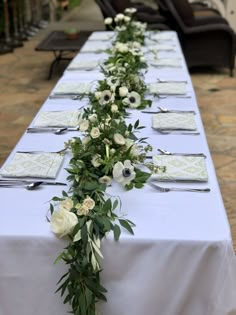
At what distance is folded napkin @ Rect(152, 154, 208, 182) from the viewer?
169cm

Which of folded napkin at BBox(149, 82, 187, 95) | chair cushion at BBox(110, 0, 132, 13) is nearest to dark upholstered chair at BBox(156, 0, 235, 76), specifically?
chair cushion at BBox(110, 0, 132, 13)

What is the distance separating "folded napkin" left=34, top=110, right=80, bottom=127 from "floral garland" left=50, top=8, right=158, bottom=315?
0.12 metres

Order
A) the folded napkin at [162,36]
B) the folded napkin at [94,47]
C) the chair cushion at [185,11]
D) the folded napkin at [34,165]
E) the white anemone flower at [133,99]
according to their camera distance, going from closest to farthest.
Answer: the folded napkin at [34,165], the white anemone flower at [133,99], the folded napkin at [94,47], the folded napkin at [162,36], the chair cushion at [185,11]

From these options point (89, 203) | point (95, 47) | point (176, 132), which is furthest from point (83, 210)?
point (95, 47)

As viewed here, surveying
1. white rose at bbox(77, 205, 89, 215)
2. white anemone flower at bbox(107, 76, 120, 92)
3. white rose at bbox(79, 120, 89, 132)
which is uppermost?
white rose at bbox(79, 120, 89, 132)

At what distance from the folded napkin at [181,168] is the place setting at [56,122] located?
1.56 feet

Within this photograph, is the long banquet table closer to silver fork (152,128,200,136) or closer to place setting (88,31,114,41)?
silver fork (152,128,200,136)

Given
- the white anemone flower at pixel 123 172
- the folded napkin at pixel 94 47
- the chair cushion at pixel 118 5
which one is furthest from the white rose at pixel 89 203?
the chair cushion at pixel 118 5

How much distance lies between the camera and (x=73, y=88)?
275 centimetres

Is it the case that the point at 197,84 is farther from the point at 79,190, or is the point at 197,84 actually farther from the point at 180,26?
the point at 79,190

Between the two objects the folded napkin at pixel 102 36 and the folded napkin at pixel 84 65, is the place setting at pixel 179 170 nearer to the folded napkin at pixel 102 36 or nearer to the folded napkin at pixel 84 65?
the folded napkin at pixel 84 65

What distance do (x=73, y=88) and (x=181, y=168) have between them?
3.81ft

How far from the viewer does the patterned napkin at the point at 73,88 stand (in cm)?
269

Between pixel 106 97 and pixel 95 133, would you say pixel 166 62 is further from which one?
A: pixel 95 133
